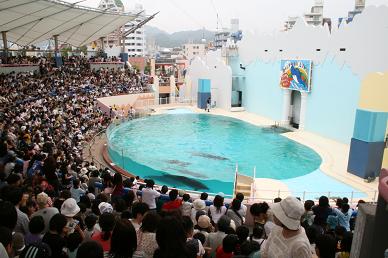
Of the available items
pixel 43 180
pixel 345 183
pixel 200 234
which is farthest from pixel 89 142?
pixel 200 234

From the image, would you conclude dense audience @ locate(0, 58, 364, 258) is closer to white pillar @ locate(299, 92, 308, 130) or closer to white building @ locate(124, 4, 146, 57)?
white pillar @ locate(299, 92, 308, 130)

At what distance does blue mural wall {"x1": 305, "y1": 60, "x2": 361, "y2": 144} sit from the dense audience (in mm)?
11988

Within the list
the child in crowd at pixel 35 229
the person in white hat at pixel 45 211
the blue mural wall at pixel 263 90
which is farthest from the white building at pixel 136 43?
the child in crowd at pixel 35 229

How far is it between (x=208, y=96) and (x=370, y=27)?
13878mm

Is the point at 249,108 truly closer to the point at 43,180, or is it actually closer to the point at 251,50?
the point at 251,50

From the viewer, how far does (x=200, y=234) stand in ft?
12.6

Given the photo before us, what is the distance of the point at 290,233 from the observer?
8.28ft

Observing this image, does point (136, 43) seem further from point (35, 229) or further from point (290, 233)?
point (290, 233)

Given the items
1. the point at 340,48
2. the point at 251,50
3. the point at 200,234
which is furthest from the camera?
the point at 251,50

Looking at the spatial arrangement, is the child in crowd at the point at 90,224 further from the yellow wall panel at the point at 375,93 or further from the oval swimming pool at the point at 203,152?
the yellow wall panel at the point at 375,93

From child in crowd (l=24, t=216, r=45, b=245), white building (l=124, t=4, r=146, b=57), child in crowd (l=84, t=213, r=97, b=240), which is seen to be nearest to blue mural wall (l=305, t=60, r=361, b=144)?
child in crowd (l=84, t=213, r=97, b=240)

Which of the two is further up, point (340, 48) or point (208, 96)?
point (340, 48)

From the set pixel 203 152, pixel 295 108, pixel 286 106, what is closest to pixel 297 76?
pixel 286 106

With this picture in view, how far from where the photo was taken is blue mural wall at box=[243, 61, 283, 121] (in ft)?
75.7
